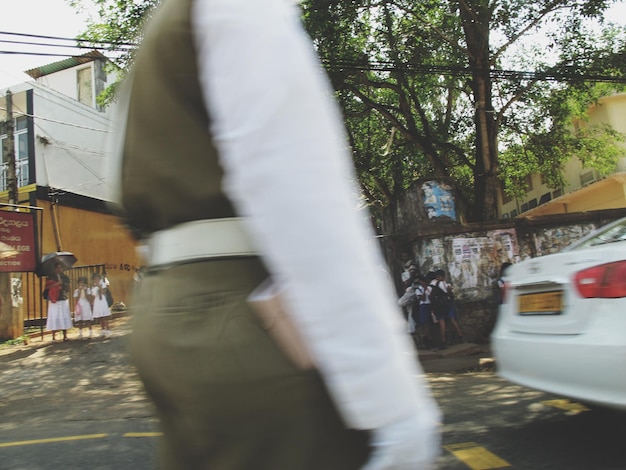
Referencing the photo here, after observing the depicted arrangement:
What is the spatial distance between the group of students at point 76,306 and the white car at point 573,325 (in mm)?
10241

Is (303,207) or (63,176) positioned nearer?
(303,207)

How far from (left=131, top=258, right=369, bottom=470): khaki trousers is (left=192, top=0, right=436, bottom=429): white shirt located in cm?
6

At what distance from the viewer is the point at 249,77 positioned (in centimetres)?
82

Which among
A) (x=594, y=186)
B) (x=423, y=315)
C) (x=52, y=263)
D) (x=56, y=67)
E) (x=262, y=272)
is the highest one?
(x=56, y=67)

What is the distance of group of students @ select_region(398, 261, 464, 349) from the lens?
9.23m

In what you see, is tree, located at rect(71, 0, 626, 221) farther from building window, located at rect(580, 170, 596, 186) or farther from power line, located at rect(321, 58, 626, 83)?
building window, located at rect(580, 170, 596, 186)

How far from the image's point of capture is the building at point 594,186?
1997cm

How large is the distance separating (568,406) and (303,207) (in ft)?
13.5

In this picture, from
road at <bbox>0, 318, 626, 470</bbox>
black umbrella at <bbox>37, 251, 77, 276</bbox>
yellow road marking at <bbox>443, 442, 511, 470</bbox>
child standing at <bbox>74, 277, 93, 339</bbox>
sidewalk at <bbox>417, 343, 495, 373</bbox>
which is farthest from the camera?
black umbrella at <bbox>37, 251, 77, 276</bbox>

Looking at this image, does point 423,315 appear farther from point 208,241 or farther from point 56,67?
point 56,67

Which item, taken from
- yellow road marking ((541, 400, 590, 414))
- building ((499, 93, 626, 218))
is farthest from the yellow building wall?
building ((499, 93, 626, 218))

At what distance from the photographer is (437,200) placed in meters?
10.3

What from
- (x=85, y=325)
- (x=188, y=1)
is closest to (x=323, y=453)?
(x=188, y=1)

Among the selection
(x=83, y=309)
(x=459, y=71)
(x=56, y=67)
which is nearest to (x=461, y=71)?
(x=459, y=71)
